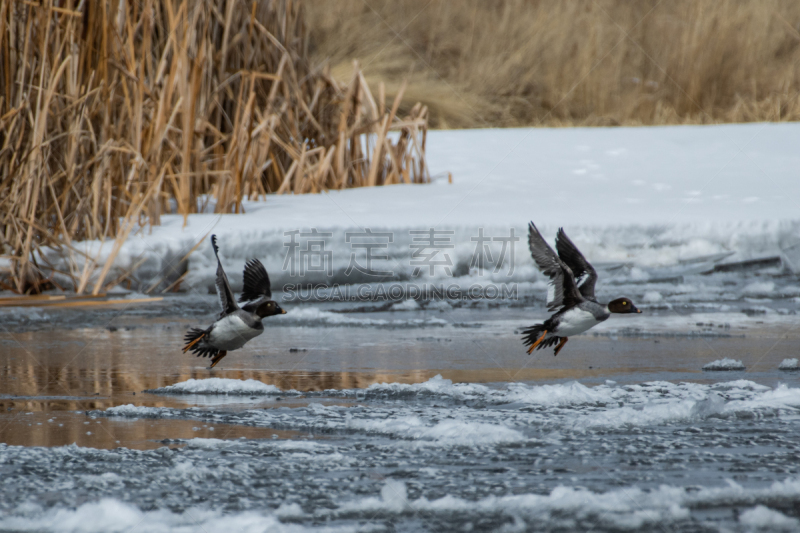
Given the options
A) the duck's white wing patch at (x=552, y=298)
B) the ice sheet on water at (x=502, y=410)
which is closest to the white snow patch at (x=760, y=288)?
the ice sheet on water at (x=502, y=410)

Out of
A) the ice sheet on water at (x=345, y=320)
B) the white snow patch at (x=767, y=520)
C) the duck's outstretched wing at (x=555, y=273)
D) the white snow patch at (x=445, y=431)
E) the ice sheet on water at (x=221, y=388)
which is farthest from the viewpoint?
the ice sheet on water at (x=345, y=320)

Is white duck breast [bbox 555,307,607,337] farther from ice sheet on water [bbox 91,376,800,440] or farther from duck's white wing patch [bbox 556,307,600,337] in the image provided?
ice sheet on water [bbox 91,376,800,440]

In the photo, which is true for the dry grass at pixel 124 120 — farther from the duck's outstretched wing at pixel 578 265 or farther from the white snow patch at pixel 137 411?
the duck's outstretched wing at pixel 578 265

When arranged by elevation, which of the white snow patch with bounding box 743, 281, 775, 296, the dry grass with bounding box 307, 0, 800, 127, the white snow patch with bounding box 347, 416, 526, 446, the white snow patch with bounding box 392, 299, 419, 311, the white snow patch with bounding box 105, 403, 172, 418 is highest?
the dry grass with bounding box 307, 0, 800, 127

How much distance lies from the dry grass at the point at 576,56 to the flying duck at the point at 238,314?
9.46 m

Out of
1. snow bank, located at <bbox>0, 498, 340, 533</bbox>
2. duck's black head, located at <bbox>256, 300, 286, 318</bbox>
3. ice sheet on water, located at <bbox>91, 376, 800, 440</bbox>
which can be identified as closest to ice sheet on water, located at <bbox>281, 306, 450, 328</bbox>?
ice sheet on water, located at <bbox>91, 376, 800, 440</bbox>

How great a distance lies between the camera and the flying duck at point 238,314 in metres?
2.44

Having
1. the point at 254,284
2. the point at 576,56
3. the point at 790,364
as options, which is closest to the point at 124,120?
the point at 254,284

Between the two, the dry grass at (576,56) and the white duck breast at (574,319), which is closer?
the white duck breast at (574,319)

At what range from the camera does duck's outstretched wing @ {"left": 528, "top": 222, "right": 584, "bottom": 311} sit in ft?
8.20

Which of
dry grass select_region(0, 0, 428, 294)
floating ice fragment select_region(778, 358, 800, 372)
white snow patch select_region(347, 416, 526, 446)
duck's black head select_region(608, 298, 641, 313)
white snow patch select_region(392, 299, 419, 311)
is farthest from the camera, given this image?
dry grass select_region(0, 0, 428, 294)

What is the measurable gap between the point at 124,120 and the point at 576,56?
9.06 metres

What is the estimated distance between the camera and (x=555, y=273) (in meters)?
2.54

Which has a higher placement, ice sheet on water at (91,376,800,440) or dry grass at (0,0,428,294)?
dry grass at (0,0,428,294)
